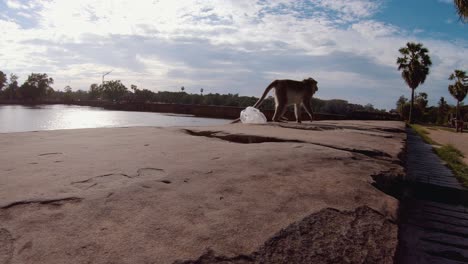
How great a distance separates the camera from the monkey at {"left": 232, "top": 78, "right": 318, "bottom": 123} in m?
7.11

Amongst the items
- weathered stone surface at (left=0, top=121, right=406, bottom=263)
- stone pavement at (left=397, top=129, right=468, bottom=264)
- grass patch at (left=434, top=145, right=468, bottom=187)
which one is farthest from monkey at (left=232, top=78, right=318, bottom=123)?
weathered stone surface at (left=0, top=121, right=406, bottom=263)

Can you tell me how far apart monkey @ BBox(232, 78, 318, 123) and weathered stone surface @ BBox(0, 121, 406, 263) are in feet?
16.3

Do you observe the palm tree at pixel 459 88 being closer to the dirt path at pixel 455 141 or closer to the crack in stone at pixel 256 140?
the dirt path at pixel 455 141

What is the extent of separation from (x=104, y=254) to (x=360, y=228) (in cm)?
84

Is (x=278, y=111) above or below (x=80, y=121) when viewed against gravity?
above

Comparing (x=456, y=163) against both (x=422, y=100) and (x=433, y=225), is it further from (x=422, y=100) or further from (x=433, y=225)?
(x=422, y=100)

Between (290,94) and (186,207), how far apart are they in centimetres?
627

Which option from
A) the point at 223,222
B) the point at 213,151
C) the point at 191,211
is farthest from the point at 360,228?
the point at 213,151

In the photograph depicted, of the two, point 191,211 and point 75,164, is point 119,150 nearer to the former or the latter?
point 75,164

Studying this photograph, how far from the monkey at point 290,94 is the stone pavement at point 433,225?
4490 millimetres

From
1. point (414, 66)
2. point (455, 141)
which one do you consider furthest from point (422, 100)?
point (455, 141)

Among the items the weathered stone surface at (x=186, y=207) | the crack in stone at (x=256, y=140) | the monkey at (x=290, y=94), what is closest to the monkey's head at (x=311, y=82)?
the monkey at (x=290, y=94)

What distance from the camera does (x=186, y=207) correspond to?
48.3 inches

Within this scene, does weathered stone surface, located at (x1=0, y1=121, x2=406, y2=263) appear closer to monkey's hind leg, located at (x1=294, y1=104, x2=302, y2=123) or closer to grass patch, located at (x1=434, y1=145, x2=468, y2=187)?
grass patch, located at (x1=434, y1=145, x2=468, y2=187)
